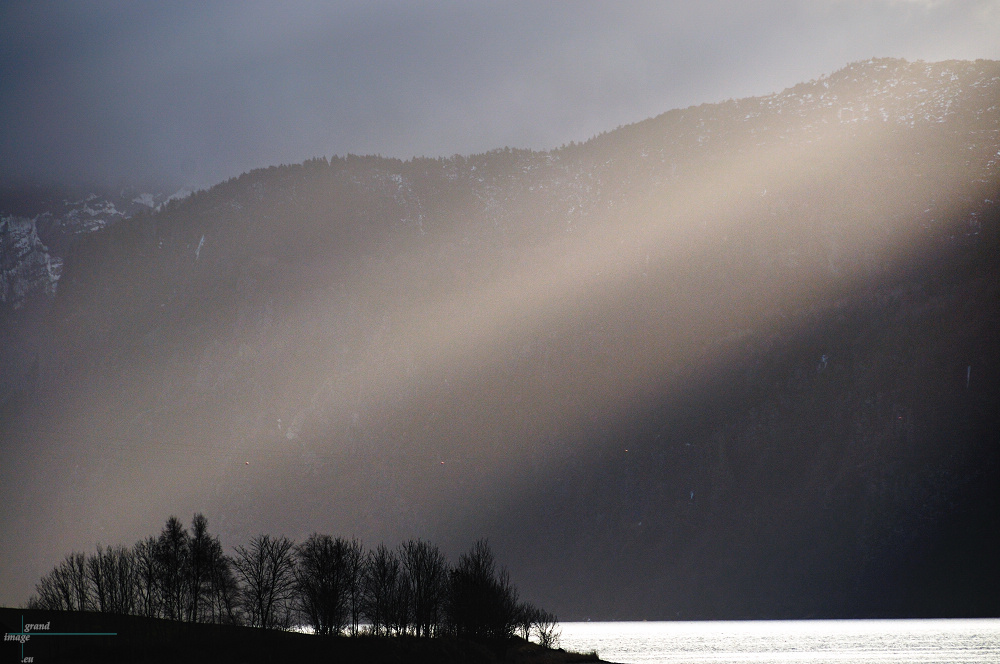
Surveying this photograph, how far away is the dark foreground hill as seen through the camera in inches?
3974

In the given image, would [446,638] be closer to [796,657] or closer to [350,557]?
[350,557]

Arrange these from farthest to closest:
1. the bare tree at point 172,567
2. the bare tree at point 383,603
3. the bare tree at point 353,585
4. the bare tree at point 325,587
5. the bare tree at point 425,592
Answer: the bare tree at point 425,592
the bare tree at point 383,603
the bare tree at point 353,585
the bare tree at point 325,587
the bare tree at point 172,567

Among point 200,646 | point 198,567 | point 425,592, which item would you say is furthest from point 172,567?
point 425,592

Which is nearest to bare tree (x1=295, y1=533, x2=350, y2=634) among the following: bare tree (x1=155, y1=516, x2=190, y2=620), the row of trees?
the row of trees

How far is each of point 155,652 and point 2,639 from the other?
1560cm

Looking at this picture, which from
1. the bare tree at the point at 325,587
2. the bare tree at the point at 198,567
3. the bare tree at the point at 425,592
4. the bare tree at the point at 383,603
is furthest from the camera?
the bare tree at the point at 425,592

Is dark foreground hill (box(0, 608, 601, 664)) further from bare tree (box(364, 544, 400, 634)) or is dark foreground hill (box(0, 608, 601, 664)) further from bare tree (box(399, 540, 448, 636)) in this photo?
bare tree (box(399, 540, 448, 636))

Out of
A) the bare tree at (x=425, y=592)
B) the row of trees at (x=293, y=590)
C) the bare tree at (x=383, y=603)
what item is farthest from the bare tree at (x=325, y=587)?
the bare tree at (x=425, y=592)

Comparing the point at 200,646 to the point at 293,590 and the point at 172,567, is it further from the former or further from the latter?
the point at 293,590

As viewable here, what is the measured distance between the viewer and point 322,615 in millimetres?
130875

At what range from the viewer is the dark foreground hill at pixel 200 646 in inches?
3974

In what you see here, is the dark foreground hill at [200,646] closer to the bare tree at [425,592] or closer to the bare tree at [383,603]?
the bare tree at [383,603]

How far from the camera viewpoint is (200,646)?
356 ft

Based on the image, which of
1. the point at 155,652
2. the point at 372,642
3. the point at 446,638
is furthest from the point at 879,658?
the point at 155,652
